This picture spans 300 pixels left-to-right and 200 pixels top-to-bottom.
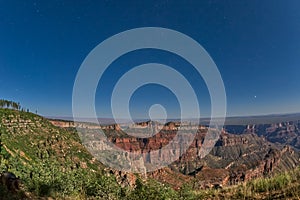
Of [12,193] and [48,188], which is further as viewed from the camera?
[48,188]

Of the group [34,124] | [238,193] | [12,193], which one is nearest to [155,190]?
[238,193]

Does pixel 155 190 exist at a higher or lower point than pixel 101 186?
higher

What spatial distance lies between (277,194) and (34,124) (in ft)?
578

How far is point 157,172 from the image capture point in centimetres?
19825

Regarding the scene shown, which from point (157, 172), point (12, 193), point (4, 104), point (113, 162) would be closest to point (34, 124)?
point (4, 104)

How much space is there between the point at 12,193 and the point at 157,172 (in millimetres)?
194235

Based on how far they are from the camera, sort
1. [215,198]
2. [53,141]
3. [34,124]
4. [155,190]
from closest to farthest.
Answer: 1. [215,198]
2. [155,190]
3. [53,141]
4. [34,124]

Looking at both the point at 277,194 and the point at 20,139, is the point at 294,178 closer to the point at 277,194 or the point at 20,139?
the point at 277,194

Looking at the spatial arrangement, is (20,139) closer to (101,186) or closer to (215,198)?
(101,186)

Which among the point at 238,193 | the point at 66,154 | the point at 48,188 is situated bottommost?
the point at 66,154

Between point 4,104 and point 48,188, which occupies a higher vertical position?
point 4,104

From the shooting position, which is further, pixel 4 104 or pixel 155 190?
pixel 4 104

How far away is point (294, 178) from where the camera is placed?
984 cm

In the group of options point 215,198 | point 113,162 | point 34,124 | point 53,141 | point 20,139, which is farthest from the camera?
point 113,162
